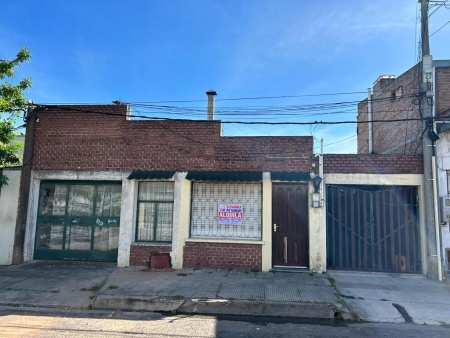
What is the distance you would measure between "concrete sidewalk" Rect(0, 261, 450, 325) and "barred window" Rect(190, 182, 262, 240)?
1119 mm

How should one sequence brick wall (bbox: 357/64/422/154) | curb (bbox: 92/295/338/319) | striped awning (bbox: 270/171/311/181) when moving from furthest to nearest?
brick wall (bbox: 357/64/422/154) → striped awning (bbox: 270/171/311/181) → curb (bbox: 92/295/338/319)

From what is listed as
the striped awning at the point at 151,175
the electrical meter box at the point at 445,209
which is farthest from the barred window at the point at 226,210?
the electrical meter box at the point at 445,209

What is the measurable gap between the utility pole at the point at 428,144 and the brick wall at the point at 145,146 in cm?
291

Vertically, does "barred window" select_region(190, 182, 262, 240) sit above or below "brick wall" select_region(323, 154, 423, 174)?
below

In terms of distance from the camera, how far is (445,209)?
8.12 metres

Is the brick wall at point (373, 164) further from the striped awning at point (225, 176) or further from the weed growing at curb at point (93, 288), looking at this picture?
the weed growing at curb at point (93, 288)

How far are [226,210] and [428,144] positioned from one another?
5.56 metres

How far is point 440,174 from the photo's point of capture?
842 centimetres

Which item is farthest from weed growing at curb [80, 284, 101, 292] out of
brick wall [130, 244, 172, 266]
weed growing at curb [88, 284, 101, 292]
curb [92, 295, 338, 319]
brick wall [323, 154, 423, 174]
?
brick wall [323, 154, 423, 174]

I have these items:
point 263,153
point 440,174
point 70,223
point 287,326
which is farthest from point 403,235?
point 70,223

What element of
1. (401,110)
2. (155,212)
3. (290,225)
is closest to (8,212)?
(155,212)

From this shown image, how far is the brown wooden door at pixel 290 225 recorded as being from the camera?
29.0 feet

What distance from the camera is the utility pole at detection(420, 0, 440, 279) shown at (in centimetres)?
815

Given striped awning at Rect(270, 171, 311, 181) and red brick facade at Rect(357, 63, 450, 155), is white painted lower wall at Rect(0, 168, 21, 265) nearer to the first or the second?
striped awning at Rect(270, 171, 311, 181)
